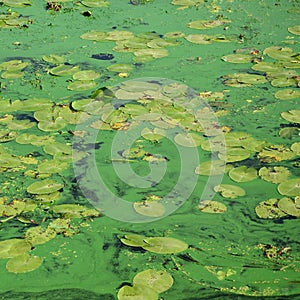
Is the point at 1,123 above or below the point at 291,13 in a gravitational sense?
below

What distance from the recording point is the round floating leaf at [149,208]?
91.3 inches

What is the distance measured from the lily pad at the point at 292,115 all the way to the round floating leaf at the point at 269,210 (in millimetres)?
631

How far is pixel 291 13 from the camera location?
13.3 ft

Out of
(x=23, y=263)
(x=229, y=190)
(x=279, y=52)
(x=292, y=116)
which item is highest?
(x=279, y=52)

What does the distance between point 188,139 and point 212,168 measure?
9.4 inches

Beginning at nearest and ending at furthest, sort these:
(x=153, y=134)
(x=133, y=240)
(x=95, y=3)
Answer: (x=133, y=240) < (x=153, y=134) < (x=95, y=3)

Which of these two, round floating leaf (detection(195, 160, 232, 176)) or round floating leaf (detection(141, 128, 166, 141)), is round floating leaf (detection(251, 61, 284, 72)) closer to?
round floating leaf (detection(141, 128, 166, 141))

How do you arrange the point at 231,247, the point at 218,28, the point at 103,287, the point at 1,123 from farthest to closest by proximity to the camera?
the point at 218,28, the point at 1,123, the point at 231,247, the point at 103,287

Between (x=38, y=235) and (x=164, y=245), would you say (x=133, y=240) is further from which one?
(x=38, y=235)

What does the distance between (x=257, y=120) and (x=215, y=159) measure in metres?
0.41

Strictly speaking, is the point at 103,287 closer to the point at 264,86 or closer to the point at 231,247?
the point at 231,247

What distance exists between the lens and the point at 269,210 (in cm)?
233

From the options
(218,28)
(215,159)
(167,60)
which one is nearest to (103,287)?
(215,159)

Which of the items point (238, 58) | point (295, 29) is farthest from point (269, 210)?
point (295, 29)
